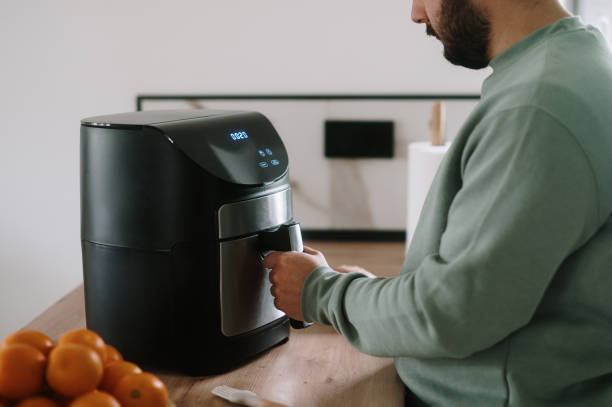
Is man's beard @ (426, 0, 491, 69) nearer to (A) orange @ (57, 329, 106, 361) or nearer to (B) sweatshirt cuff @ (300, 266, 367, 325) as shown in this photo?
(B) sweatshirt cuff @ (300, 266, 367, 325)

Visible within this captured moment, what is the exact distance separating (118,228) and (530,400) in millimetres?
563

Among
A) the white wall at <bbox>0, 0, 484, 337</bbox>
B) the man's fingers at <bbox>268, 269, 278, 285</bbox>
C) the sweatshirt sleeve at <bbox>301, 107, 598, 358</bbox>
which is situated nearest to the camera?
the sweatshirt sleeve at <bbox>301, 107, 598, 358</bbox>

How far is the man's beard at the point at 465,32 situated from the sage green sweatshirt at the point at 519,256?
0.13ft

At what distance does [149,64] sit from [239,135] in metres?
1.01

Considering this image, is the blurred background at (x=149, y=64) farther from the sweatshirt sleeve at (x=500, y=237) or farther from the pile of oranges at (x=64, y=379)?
the pile of oranges at (x=64, y=379)

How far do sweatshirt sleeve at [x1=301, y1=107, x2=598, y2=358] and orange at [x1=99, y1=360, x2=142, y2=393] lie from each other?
30cm

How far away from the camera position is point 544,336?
0.69m

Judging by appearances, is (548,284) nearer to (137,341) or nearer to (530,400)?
(530,400)

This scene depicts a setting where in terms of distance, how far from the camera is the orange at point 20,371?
63cm

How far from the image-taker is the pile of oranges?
0.63 meters

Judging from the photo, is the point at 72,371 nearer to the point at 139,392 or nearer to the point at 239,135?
the point at 139,392

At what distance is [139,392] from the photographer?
2.18ft

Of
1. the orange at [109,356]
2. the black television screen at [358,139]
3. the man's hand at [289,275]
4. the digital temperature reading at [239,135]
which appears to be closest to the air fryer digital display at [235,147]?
the digital temperature reading at [239,135]

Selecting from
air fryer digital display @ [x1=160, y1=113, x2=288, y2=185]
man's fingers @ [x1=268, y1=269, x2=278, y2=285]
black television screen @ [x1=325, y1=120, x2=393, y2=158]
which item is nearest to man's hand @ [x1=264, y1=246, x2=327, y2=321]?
man's fingers @ [x1=268, y1=269, x2=278, y2=285]
